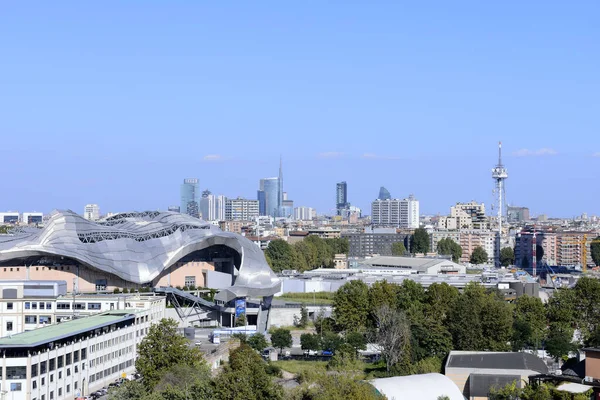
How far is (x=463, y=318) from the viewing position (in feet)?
175

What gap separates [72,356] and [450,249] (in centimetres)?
10483

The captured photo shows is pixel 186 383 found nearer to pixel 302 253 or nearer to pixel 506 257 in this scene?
pixel 302 253

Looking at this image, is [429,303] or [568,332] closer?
[568,332]

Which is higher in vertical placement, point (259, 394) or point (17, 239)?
point (17, 239)

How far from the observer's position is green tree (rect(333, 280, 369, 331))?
61.7 meters

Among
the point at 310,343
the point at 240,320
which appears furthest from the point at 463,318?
the point at 240,320

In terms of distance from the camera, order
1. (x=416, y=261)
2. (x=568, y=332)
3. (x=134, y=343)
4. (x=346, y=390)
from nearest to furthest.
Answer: (x=346, y=390)
(x=134, y=343)
(x=568, y=332)
(x=416, y=261)

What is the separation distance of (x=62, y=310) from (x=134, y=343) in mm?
4436

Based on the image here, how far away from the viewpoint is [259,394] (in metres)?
34.2

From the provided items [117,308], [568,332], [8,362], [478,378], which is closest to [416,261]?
[568,332]

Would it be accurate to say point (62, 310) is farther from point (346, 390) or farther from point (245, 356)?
point (346, 390)

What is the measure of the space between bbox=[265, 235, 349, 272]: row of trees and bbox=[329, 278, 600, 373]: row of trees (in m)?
41.1

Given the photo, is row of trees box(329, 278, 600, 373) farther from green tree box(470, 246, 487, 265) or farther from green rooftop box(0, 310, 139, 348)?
green tree box(470, 246, 487, 265)

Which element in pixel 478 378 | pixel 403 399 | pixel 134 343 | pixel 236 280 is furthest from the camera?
pixel 236 280
